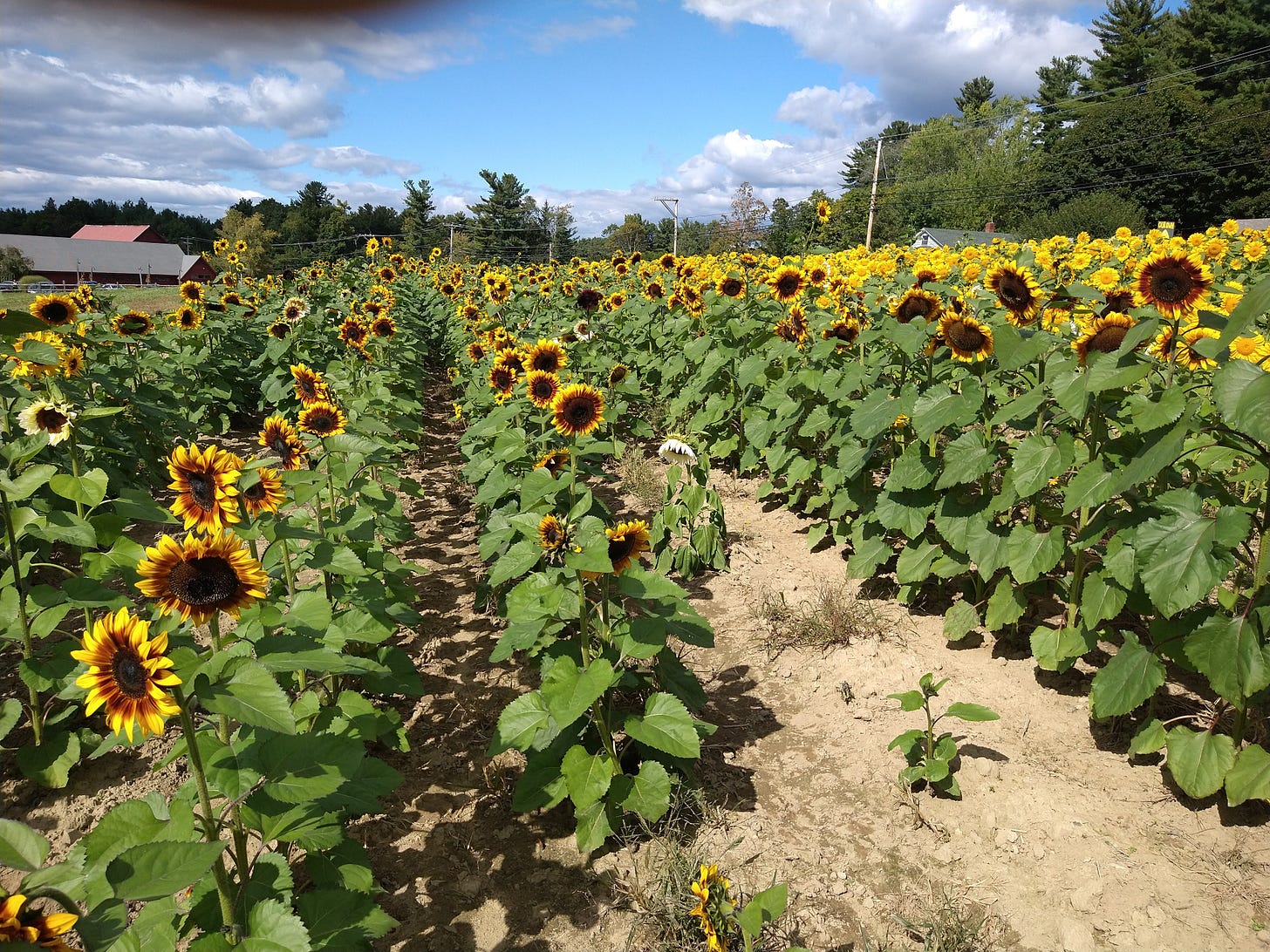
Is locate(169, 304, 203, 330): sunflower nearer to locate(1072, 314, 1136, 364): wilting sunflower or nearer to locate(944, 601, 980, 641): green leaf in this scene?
locate(944, 601, 980, 641): green leaf

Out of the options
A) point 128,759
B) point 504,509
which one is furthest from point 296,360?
point 128,759

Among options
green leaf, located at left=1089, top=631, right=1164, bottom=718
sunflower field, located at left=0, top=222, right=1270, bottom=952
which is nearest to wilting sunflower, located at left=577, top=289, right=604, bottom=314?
sunflower field, located at left=0, top=222, right=1270, bottom=952

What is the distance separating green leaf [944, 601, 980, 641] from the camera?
12.9ft

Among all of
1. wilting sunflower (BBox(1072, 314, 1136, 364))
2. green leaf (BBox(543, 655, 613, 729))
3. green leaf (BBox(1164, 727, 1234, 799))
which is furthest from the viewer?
wilting sunflower (BBox(1072, 314, 1136, 364))

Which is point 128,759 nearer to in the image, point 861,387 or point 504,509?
point 504,509

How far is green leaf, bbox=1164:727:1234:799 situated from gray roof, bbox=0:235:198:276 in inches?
3330

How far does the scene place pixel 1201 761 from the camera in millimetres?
2689

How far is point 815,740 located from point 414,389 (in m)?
6.54

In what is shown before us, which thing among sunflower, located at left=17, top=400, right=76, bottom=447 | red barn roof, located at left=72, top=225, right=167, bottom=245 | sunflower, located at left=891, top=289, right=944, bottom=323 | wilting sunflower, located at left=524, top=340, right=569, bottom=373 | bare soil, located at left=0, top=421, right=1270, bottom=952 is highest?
red barn roof, located at left=72, top=225, right=167, bottom=245

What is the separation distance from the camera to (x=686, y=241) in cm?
7150

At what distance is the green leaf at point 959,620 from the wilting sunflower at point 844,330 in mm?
1847

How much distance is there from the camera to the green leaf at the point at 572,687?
A: 7.93 ft

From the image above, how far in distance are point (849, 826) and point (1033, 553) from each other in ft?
4.92

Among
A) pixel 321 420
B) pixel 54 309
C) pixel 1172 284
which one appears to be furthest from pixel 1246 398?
pixel 54 309
